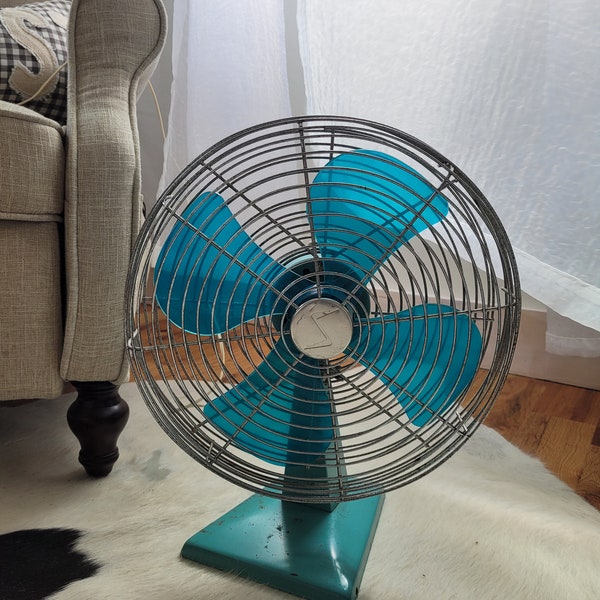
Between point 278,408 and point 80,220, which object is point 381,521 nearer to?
point 278,408

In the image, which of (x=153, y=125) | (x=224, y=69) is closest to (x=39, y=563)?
(x=224, y=69)

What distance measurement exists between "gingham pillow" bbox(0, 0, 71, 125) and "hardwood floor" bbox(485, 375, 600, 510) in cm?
124

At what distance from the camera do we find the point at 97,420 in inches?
46.1

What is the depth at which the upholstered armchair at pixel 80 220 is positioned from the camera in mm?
1054

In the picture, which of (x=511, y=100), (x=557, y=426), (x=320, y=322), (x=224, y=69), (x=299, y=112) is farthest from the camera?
(x=299, y=112)

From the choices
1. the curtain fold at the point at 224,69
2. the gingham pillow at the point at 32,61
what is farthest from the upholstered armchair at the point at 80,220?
the curtain fold at the point at 224,69

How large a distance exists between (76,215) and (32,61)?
515 millimetres

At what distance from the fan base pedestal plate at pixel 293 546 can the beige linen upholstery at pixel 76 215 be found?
14.1 inches

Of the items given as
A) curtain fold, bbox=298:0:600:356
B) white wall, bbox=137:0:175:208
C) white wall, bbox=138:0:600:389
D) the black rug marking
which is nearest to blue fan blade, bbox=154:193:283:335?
the black rug marking

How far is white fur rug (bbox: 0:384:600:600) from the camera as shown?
914 millimetres

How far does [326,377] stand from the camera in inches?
31.9

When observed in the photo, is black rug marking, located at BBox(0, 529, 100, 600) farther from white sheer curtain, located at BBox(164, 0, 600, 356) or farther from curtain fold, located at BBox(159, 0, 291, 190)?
curtain fold, located at BBox(159, 0, 291, 190)

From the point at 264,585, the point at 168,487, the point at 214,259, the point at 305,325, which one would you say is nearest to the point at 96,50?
the point at 214,259

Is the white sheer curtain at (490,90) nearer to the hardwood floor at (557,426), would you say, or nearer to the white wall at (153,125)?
the hardwood floor at (557,426)
